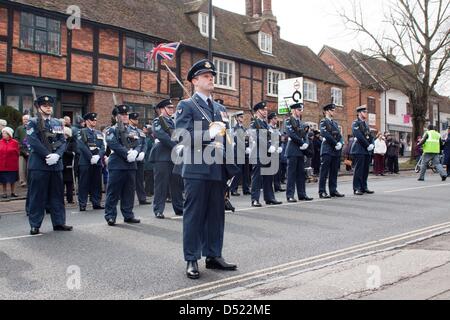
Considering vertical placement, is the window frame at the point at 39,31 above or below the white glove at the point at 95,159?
above

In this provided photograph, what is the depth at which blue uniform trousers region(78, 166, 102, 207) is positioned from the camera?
1120cm

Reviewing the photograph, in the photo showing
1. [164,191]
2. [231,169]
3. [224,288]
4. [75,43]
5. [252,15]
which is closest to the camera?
[224,288]

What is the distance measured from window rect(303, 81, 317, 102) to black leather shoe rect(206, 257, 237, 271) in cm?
3159

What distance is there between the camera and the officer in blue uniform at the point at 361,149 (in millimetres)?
12539

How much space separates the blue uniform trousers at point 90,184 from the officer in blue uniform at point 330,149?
209 inches

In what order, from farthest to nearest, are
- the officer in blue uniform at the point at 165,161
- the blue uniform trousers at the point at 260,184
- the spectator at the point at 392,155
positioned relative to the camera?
1. the spectator at the point at 392,155
2. the blue uniform trousers at the point at 260,184
3. the officer in blue uniform at the point at 165,161

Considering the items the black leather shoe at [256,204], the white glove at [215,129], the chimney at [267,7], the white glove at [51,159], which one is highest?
the chimney at [267,7]

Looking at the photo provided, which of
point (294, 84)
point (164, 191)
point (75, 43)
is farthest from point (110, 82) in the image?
point (164, 191)

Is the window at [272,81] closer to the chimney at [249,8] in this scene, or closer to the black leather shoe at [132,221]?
the chimney at [249,8]

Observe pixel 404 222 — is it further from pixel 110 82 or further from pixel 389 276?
pixel 110 82

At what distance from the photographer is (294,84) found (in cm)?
2161

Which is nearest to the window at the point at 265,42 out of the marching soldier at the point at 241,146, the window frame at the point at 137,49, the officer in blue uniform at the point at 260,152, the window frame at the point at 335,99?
the window frame at the point at 335,99

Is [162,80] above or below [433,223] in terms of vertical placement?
above
